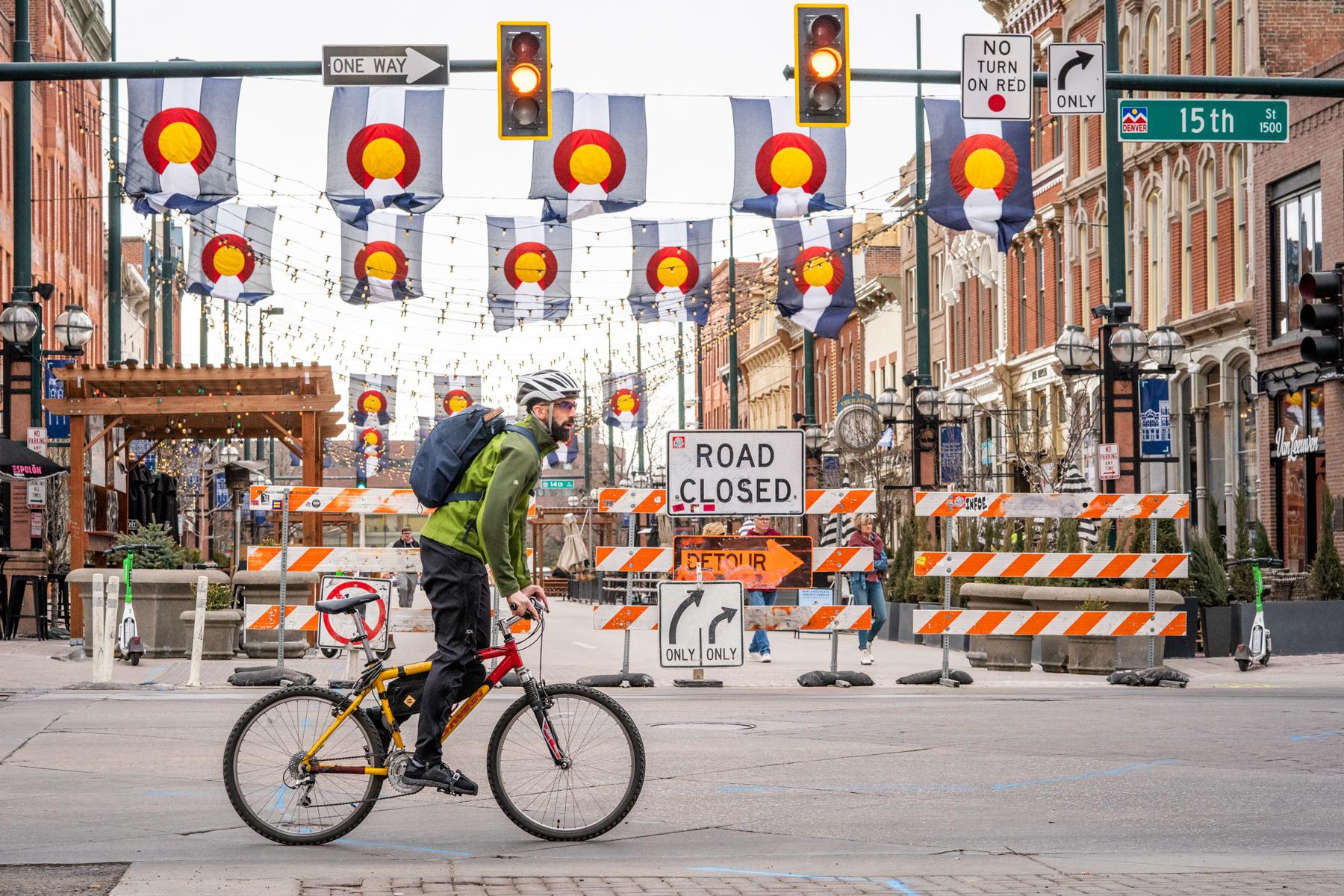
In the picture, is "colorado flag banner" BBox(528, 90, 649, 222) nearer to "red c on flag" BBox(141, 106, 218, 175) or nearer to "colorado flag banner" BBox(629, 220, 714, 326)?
"red c on flag" BBox(141, 106, 218, 175)

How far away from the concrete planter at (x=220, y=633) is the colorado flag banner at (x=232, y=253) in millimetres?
10773

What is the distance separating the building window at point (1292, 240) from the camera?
1373 inches

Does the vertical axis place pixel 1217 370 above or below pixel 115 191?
below

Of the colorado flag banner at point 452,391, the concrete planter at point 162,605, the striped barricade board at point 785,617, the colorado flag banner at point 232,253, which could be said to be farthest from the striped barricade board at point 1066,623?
the colorado flag banner at point 452,391

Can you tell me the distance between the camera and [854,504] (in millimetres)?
18812

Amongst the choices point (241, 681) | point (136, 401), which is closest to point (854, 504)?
point (241, 681)

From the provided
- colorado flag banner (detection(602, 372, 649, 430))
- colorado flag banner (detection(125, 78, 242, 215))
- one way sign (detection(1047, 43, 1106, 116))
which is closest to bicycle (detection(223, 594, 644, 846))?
one way sign (detection(1047, 43, 1106, 116))

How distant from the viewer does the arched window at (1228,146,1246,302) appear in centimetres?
3891

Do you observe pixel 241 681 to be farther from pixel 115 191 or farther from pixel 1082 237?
pixel 1082 237

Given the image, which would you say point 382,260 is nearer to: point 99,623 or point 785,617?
point 99,623

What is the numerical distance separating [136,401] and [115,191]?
8894mm

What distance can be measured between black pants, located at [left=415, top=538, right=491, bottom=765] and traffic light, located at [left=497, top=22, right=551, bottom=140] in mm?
9516

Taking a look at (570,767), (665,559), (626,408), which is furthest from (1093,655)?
(626,408)

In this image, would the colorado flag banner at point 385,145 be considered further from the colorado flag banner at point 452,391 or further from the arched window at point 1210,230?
the colorado flag banner at point 452,391
